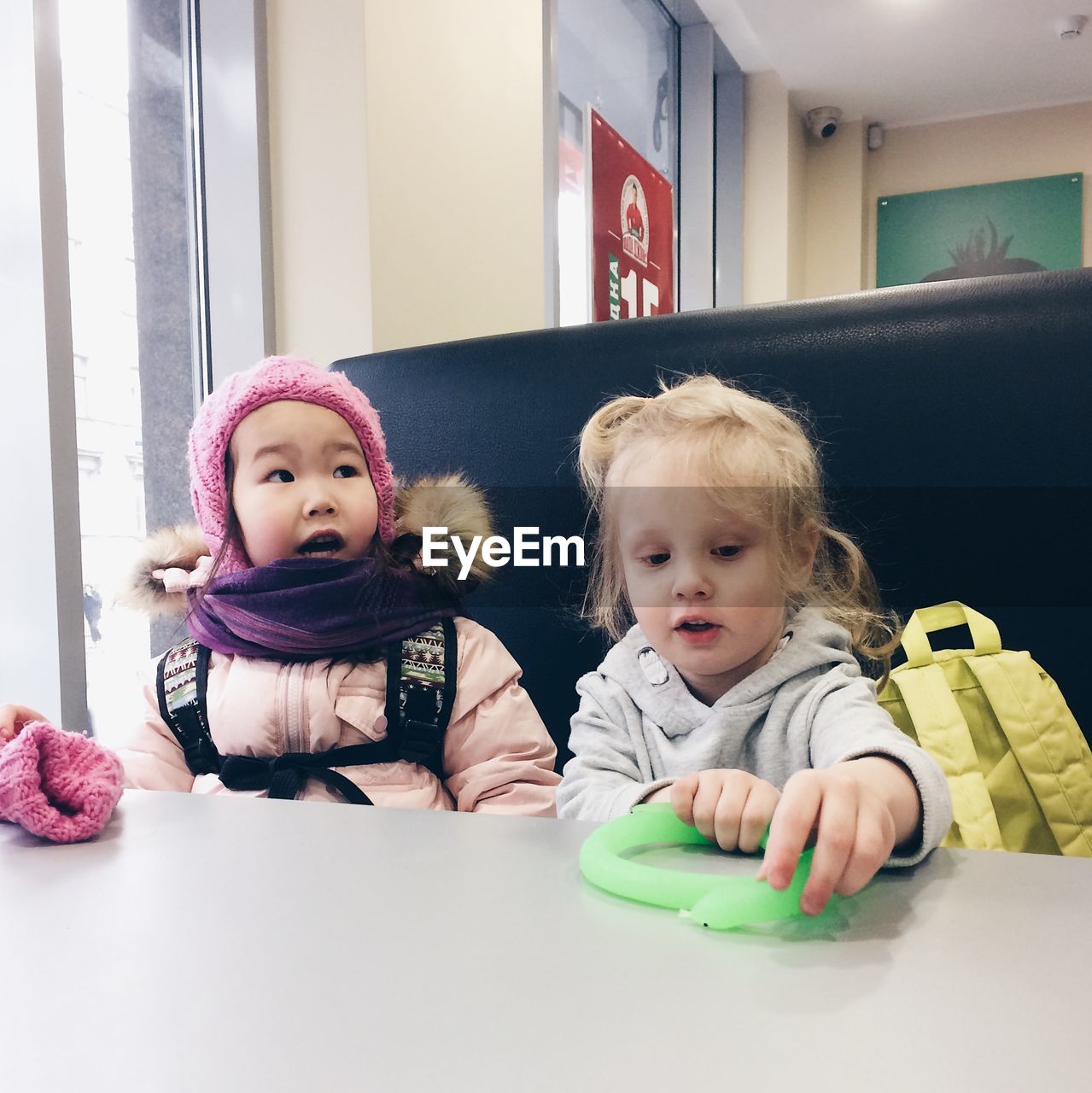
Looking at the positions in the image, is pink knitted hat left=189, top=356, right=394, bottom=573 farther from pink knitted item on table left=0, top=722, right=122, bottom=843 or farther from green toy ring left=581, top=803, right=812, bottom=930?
green toy ring left=581, top=803, right=812, bottom=930

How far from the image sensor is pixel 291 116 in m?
1.21

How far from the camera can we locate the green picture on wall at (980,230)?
306cm

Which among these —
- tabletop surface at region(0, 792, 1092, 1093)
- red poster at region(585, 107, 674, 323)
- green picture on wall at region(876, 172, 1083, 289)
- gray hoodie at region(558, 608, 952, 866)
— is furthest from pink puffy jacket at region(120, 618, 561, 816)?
green picture on wall at region(876, 172, 1083, 289)

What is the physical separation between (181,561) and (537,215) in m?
0.92

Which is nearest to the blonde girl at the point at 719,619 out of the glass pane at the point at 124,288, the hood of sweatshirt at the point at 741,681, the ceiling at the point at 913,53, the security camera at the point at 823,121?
the hood of sweatshirt at the point at 741,681

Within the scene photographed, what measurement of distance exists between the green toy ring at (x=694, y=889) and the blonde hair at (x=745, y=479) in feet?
0.76

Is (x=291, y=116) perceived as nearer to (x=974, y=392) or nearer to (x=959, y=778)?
(x=974, y=392)

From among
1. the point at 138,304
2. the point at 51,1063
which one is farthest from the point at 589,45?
the point at 51,1063

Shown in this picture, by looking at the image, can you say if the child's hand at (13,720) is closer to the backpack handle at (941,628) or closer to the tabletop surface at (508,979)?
the tabletop surface at (508,979)

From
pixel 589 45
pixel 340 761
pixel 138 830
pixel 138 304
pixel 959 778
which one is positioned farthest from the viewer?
pixel 589 45

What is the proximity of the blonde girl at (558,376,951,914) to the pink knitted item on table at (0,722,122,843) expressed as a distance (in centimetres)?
22

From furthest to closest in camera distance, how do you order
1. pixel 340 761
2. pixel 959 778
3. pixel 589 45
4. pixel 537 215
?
1. pixel 589 45
2. pixel 537 215
3. pixel 340 761
4. pixel 959 778

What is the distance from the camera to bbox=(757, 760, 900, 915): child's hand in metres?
0.26

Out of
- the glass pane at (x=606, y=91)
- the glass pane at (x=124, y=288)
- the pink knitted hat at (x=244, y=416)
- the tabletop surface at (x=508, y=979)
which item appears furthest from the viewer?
the glass pane at (x=606, y=91)
